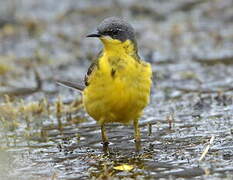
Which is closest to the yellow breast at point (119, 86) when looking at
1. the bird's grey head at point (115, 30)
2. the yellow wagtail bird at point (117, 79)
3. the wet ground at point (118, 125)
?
the yellow wagtail bird at point (117, 79)

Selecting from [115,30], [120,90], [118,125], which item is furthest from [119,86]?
[118,125]

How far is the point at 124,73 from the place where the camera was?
7281mm

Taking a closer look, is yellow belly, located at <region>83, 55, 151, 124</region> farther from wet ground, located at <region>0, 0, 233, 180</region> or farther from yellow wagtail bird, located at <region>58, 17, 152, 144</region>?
wet ground, located at <region>0, 0, 233, 180</region>

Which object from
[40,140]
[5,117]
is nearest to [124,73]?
[40,140]

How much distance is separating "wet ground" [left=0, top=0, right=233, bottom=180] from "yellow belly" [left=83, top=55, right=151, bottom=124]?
0.44 metres

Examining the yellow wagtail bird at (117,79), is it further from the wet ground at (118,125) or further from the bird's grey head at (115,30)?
the wet ground at (118,125)

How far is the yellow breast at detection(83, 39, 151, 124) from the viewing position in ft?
23.8

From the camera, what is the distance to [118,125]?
8.92 metres

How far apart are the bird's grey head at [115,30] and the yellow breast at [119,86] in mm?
202

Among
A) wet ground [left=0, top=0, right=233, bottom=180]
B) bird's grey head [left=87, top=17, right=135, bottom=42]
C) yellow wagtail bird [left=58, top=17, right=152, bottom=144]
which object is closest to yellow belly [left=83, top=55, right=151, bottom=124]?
yellow wagtail bird [left=58, top=17, right=152, bottom=144]

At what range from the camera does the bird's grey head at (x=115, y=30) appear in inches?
293

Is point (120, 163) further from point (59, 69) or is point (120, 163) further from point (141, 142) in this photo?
point (59, 69)

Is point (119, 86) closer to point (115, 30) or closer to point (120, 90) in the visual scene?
point (120, 90)

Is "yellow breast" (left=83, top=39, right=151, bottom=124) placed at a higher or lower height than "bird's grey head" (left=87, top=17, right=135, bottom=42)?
lower
